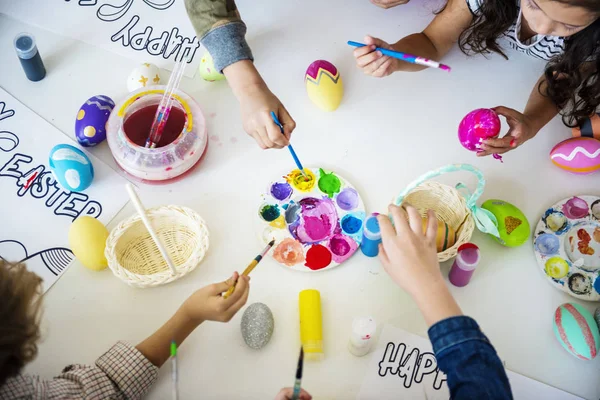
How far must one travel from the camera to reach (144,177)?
1.00 m

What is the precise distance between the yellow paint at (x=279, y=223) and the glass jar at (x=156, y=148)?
0.69 ft

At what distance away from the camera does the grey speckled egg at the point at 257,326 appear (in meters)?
0.86

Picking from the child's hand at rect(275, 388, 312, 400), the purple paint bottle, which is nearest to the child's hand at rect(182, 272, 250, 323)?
the child's hand at rect(275, 388, 312, 400)

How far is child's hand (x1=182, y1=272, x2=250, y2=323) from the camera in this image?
81cm

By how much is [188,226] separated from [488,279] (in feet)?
1.89

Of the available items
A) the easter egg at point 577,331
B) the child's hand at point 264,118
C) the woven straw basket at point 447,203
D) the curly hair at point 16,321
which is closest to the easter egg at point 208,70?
the child's hand at point 264,118

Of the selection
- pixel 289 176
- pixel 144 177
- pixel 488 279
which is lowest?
pixel 488 279

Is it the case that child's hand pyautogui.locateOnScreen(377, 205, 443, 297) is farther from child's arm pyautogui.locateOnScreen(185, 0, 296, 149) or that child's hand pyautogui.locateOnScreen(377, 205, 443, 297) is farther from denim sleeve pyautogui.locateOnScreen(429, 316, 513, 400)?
child's arm pyautogui.locateOnScreen(185, 0, 296, 149)

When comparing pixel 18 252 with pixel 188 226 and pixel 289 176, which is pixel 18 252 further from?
pixel 289 176

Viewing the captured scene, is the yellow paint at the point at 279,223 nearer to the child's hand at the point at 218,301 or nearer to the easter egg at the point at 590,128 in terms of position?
the child's hand at the point at 218,301

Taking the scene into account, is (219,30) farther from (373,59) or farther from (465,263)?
(465,263)

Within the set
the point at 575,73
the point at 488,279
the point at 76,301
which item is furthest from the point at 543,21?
the point at 76,301

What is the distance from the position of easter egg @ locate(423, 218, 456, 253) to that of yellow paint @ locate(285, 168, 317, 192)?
24cm

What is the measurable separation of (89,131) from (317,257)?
0.53m
